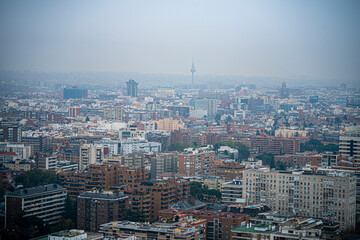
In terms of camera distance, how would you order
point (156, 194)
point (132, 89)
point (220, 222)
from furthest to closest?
1. point (132, 89)
2. point (156, 194)
3. point (220, 222)

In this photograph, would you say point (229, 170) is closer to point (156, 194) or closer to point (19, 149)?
point (156, 194)

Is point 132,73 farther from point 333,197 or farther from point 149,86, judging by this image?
point 333,197

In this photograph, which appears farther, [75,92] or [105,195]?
[75,92]

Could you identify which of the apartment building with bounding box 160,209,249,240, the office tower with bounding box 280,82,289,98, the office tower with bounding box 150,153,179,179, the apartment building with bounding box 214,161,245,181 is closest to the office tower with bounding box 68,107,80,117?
the office tower with bounding box 280,82,289,98

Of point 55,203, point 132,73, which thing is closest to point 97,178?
point 55,203

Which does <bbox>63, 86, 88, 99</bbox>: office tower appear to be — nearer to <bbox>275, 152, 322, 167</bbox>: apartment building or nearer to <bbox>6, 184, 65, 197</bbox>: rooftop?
<bbox>275, 152, 322, 167</bbox>: apartment building

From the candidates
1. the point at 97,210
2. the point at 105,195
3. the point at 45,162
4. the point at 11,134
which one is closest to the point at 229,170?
the point at 45,162

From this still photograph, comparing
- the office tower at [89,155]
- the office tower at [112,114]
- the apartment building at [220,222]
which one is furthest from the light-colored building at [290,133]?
the apartment building at [220,222]

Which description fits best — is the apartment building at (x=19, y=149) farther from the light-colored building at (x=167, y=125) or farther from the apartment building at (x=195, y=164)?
the light-colored building at (x=167, y=125)
